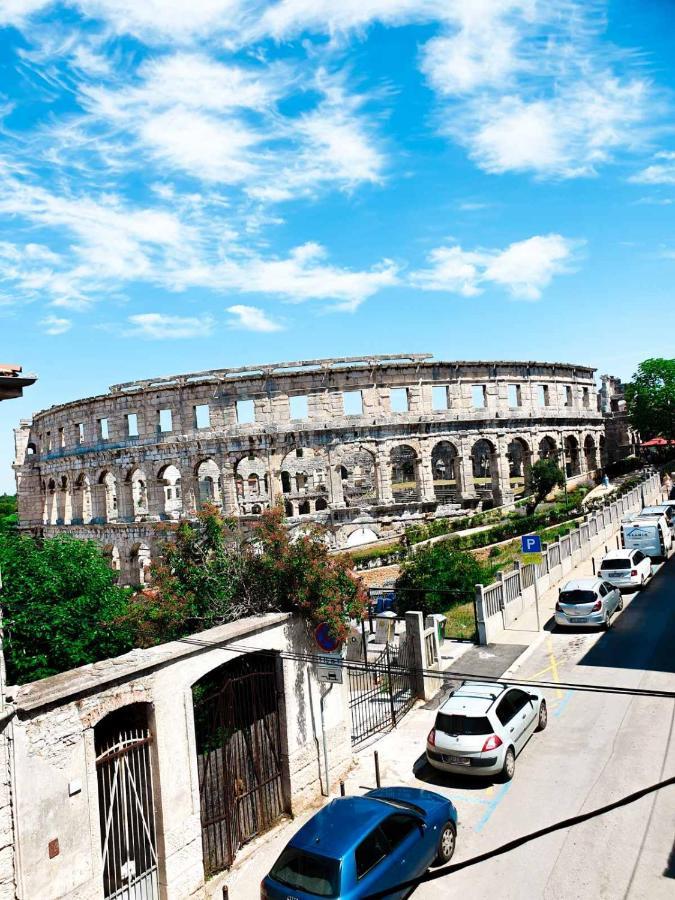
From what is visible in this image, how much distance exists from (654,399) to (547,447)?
13.3 meters

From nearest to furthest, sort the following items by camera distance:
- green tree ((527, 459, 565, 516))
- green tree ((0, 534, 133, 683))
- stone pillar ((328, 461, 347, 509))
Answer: green tree ((0, 534, 133, 683))
green tree ((527, 459, 565, 516))
stone pillar ((328, 461, 347, 509))

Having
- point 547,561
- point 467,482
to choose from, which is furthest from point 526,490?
point 547,561

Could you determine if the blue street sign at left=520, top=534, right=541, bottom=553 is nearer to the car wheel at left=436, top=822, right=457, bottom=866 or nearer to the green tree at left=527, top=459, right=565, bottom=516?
the car wheel at left=436, top=822, right=457, bottom=866

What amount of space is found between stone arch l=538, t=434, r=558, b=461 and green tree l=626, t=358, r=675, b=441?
1200 centimetres

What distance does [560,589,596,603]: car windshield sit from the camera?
61.8ft

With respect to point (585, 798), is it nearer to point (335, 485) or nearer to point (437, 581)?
point (437, 581)

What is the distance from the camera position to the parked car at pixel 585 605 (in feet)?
61.3

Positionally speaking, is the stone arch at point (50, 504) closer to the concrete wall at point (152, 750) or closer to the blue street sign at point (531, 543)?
the blue street sign at point (531, 543)

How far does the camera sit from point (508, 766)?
36.3 feet

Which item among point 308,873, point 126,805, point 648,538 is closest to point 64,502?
point 648,538

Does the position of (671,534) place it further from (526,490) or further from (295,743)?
(295,743)

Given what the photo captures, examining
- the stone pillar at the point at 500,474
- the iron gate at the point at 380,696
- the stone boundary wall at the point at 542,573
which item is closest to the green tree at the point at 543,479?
the stone pillar at the point at 500,474

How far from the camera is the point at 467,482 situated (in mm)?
40969

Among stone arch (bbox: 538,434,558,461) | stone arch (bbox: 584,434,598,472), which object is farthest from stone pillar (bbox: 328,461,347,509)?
stone arch (bbox: 584,434,598,472)
